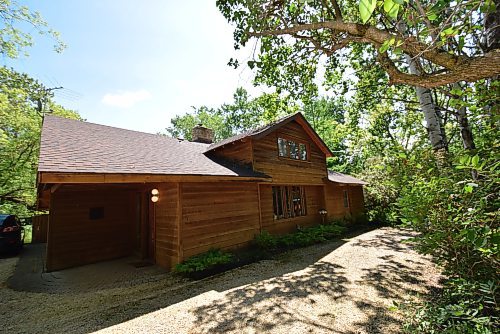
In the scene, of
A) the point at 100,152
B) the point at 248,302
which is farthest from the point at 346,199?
the point at 100,152

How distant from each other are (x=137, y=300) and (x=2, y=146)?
1440 cm

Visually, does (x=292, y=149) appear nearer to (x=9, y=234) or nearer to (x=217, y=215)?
(x=217, y=215)

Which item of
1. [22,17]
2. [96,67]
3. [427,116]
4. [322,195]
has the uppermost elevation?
[22,17]

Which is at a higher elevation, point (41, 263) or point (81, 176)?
point (81, 176)

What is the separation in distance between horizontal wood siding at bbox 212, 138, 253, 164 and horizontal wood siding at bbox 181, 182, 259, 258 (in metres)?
1.36

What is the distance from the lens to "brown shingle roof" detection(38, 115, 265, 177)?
17.1 ft

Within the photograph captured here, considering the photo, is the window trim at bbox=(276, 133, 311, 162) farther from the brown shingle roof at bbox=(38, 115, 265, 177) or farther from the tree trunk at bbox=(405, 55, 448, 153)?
the tree trunk at bbox=(405, 55, 448, 153)

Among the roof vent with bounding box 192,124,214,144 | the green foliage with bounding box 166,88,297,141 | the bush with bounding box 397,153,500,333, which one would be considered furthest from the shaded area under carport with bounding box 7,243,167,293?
the green foliage with bounding box 166,88,297,141

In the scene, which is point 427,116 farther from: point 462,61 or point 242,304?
point 242,304

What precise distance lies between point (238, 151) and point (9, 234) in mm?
11445

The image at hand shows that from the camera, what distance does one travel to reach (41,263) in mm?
8906

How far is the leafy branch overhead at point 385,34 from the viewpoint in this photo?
7.73ft

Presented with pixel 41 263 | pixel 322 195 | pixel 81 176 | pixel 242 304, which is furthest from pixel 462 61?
pixel 41 263

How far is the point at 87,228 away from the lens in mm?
8289
